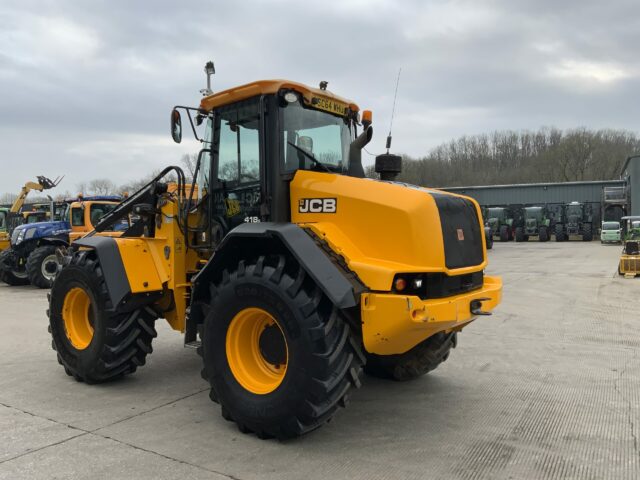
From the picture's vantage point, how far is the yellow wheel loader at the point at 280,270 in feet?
11.5

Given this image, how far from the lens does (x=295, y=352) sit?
3.53 metres

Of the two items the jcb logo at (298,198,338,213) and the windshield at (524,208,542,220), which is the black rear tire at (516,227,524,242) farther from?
the jcb logo at (298,198,338,213)

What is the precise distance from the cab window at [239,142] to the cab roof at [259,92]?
68 millimetres

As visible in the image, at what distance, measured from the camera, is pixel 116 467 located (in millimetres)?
3357

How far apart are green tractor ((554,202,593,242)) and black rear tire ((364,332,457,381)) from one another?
35901mm

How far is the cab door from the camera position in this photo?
439cm

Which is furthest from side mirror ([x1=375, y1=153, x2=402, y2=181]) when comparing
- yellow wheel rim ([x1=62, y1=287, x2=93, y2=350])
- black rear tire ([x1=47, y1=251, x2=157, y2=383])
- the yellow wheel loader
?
yellow wheel rim ([x1=62, y1=287, x2=93, y2=350])

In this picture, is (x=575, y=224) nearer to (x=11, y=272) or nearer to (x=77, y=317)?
(x=11, y=272)

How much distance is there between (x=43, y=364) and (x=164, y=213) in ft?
7.91

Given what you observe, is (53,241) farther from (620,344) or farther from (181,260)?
(620,344)

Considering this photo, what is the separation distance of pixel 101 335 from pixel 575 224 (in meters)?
38.7

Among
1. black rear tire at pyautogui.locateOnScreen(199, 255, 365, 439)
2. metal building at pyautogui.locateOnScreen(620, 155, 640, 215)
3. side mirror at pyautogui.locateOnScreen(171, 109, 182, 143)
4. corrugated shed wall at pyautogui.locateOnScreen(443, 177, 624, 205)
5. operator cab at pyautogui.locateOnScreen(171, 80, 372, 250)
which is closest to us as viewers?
black rear tire at pyautogui.locateOnScreen(199, 255, 365, 439)

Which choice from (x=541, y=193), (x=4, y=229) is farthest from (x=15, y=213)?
(x=541, y=193)

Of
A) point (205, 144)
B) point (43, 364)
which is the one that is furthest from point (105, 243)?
point (43, 364)
